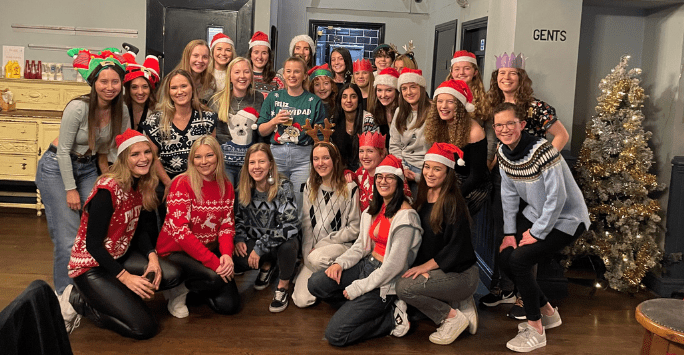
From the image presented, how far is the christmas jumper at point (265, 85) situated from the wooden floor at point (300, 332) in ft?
4.43

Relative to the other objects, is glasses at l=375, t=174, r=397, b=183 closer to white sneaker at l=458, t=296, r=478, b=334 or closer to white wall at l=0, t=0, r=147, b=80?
white sneaker at l=458, t=296, r=478, b=334

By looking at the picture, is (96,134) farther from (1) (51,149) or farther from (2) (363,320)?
(2) (363,320)

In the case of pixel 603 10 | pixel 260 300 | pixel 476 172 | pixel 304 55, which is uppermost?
pixel 603 10

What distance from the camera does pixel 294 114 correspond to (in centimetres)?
421

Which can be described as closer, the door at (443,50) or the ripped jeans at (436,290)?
the ripped jeans at (436,290)

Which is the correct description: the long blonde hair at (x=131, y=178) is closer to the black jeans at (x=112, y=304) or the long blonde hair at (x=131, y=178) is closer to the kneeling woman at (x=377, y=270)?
the black jeans at (x=112, y=304)

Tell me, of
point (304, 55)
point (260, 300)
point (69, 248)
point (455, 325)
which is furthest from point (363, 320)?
point (304, 55)

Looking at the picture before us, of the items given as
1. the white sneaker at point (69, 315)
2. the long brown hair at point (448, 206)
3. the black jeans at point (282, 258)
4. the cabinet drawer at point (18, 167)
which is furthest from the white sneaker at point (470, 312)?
the cabinet drawer at point (18, 167)

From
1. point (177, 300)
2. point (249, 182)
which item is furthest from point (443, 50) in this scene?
point (177, 300)

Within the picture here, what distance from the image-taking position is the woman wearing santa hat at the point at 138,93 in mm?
3963

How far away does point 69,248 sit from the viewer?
3586 mm

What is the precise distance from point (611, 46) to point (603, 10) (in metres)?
0.29

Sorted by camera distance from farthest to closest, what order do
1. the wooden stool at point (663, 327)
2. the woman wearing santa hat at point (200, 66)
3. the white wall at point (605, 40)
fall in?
the white wall at point (605, 40), the woman wearing santa hat at point (200, 66), the wooden stool at point (663, 327)

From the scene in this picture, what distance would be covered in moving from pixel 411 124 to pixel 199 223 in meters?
1.49
